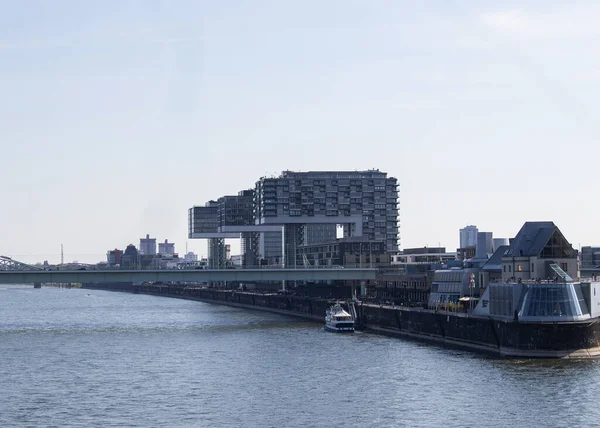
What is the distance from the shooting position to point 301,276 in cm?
17512

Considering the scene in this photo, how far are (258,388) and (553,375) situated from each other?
88.4 ft

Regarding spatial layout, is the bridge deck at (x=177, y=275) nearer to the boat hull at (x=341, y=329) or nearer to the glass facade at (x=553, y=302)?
the boat hull at (x=341, y=329)

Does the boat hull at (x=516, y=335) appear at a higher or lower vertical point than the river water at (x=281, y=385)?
higher

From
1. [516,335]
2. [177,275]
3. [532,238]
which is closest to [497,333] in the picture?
[516,335]

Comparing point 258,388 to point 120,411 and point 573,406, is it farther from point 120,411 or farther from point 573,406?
point 573,406

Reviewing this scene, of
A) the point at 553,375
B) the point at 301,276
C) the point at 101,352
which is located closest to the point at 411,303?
the point at 301,276

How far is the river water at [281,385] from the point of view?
249 ft

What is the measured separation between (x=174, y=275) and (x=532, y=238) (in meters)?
70.7

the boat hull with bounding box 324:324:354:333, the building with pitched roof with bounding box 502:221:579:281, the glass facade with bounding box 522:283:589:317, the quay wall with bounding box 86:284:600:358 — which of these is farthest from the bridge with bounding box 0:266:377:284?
the glass facade with bounding box 522:283:589:317

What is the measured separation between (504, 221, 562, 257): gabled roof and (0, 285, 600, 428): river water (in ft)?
50.6

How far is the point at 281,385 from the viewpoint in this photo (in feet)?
301

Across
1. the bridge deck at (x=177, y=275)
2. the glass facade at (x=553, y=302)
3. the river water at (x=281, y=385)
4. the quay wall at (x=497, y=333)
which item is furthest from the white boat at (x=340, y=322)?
the glass facade at (x=553, y=302)

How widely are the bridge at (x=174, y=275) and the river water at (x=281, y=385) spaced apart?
89.6ft

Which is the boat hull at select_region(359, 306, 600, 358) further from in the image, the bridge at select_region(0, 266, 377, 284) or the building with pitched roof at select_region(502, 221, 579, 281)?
the bridge at select_region(0, 266, 377, 284)
